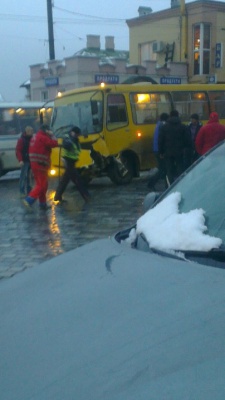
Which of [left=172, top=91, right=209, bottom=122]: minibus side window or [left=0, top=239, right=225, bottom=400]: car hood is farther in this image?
[left=172, top=91, right=209, bottom=122]: minibus side window

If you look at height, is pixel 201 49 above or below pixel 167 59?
above

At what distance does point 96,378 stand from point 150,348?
0.24 m

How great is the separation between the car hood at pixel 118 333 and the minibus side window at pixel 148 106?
14078 millimetres

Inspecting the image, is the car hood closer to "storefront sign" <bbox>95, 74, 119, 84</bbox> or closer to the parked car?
the parked car

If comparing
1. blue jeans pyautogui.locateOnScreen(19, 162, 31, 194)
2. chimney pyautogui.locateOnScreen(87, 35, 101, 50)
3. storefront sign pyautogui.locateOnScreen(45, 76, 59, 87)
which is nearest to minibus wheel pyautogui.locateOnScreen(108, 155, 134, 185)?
blue jeans pyautogui.locateOnScreen(19, 162, 31, 194)

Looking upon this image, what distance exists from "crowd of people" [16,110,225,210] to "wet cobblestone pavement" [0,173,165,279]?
427 millimetres

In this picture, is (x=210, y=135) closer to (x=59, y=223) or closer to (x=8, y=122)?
(x=59, y=223)

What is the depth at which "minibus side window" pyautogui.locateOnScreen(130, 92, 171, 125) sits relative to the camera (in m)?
17.1

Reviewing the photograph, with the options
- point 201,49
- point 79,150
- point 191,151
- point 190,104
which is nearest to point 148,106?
point 190,104

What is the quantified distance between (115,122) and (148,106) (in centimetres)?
139

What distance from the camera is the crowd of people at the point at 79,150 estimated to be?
1212 cm

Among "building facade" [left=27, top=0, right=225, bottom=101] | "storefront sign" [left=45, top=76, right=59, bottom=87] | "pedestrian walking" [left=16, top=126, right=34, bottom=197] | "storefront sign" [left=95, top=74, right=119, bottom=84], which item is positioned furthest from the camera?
"building facade" [left=27, top=0, right=225, bottom=101]

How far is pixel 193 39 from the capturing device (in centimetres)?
3406

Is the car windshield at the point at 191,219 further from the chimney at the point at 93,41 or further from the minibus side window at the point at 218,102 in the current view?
the chimney at the point at 93,41
